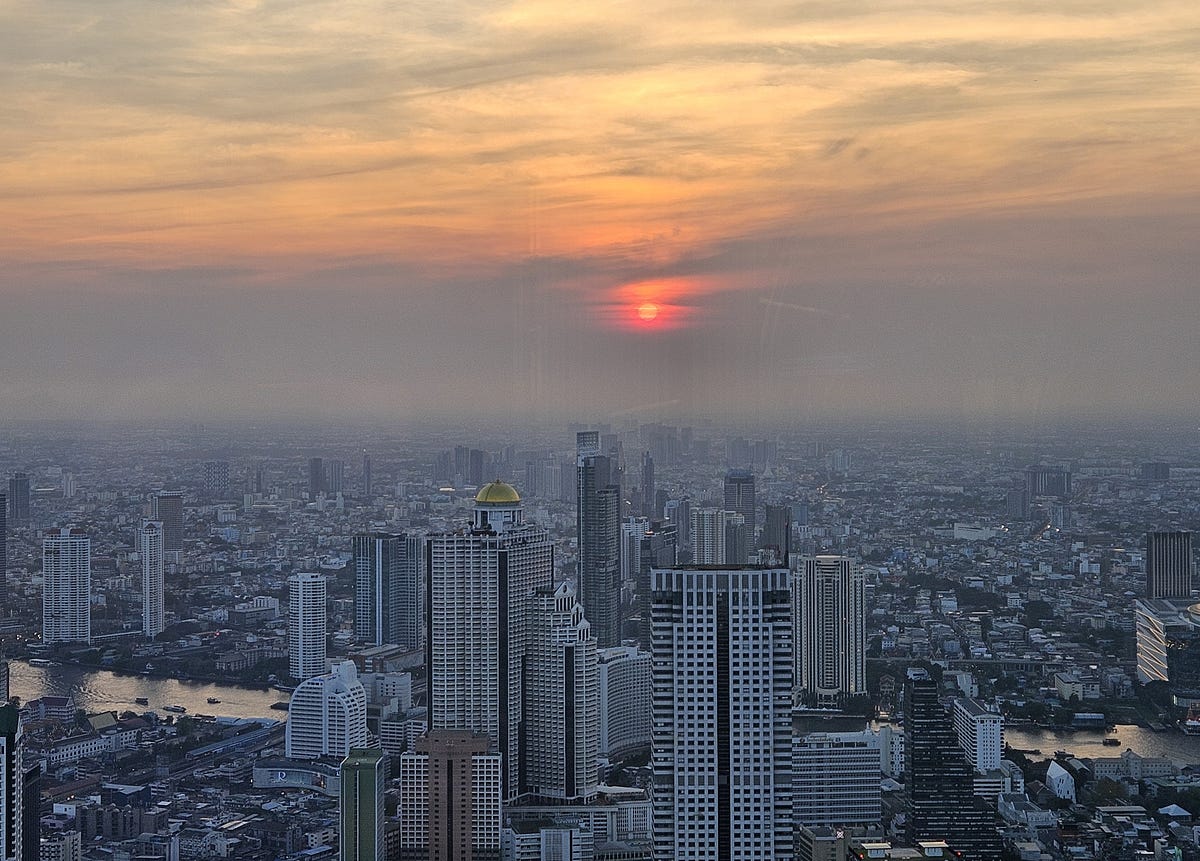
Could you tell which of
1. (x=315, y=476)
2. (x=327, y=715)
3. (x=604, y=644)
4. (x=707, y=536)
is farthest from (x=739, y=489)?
(x=327, y=715)

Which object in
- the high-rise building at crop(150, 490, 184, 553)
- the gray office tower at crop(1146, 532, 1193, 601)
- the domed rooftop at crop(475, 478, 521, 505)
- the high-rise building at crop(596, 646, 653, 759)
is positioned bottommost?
the high-rise building at crop(596, 646, 653, 759)

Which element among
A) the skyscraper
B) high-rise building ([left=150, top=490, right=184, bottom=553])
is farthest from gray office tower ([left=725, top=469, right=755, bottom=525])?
high-rise building ([left=150, top=490, right=184, bottom=553])

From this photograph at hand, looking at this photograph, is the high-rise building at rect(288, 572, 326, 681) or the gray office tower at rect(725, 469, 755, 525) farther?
the high-rise building at rect(288, 572, 326, 681)

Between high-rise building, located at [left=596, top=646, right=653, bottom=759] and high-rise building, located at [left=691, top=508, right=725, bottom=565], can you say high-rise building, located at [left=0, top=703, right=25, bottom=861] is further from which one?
high-rise building, located at [left=596, top=646, right=653, bottom=759]

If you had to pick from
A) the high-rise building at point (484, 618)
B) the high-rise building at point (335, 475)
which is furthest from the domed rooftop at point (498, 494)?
the high-rise building at point (335, 475)

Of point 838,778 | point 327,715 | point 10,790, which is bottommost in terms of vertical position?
point 327,715

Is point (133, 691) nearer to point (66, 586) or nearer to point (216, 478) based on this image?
point (66, 586)

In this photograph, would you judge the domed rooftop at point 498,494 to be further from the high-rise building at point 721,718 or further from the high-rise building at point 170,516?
the high-rise building at point 721,718
